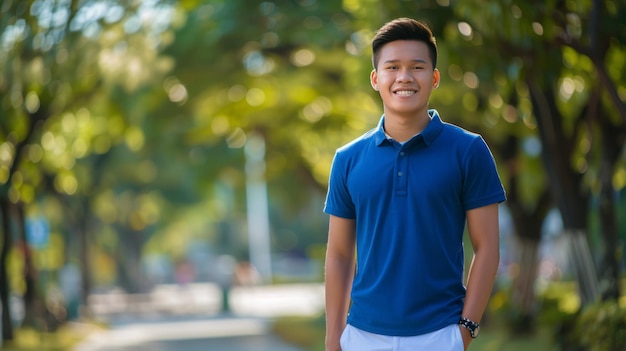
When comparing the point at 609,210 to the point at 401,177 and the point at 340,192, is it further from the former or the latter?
the point at 401,177

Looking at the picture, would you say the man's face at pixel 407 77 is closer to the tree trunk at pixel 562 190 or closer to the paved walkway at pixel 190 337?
the tree trunk at pixel 562 190

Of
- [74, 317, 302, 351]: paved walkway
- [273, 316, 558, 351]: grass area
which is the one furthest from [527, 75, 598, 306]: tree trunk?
[74, 317, 302, 351]: paved walkway

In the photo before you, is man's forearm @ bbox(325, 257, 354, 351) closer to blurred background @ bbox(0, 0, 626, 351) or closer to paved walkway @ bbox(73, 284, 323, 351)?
blurred background @ bbox(0, 0, 626, 351)

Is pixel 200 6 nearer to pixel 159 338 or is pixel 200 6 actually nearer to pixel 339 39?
pixel 339 39

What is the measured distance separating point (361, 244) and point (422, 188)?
1.04ft

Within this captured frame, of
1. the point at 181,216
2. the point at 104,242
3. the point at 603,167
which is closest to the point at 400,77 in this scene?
the point at 603,167

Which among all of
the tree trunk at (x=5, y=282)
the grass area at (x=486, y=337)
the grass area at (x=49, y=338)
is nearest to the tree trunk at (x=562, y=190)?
the grass area at (x=486, y=337)

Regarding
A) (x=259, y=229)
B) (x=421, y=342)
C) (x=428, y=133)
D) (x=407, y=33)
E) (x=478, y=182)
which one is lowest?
(x=259, y=229)

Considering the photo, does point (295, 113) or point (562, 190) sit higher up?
point (562, 190)

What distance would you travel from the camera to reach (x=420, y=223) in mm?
4207

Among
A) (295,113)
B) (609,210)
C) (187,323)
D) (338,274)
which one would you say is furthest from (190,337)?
(338,274)

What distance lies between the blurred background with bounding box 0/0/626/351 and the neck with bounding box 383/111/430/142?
6.28 m

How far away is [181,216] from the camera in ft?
182

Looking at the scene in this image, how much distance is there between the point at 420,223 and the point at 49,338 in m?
22.1
